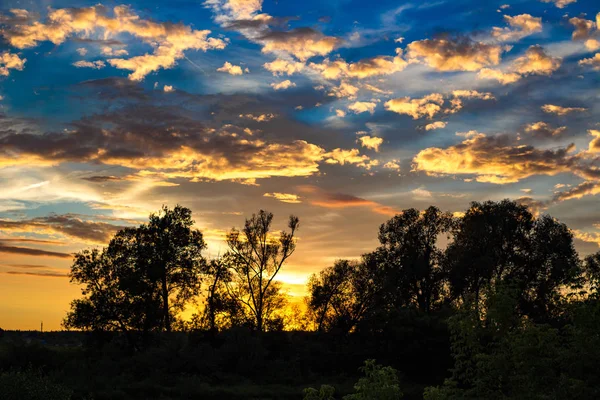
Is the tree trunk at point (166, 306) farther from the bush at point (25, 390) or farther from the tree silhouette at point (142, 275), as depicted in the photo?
the bush at point (25, 390)

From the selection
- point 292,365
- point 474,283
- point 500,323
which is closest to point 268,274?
point 292,365

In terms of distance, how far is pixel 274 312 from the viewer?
232 feet

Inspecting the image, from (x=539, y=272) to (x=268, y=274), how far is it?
1265 inches

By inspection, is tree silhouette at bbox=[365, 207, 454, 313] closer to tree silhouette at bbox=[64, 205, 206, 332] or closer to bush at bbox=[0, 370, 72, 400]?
tree silhouette at bbox=[64, 205, 206, 332]

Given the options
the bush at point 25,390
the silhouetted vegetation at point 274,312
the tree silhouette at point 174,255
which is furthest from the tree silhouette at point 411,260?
the bush at point 25,390

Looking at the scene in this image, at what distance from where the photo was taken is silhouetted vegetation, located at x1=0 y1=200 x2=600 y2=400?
5197 cm

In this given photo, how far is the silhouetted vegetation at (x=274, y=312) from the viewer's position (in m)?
52.0

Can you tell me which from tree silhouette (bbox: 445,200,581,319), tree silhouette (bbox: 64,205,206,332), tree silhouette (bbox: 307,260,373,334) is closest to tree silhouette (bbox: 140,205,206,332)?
tree silhouette (bbox: 64,205,206,332)

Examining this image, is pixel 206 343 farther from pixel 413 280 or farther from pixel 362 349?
pixel 413 280

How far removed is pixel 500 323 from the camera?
23766mm

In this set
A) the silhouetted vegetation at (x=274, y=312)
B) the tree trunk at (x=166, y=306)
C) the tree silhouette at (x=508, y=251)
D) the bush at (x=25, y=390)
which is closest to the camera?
the bush at (x=25, y=390)

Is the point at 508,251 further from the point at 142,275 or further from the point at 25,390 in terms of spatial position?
the point at 25,390

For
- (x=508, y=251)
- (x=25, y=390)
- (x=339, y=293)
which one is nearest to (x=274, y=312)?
(x=339, y=293)

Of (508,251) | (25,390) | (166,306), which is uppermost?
(508,251)
